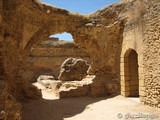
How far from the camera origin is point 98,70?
1180 centimetres

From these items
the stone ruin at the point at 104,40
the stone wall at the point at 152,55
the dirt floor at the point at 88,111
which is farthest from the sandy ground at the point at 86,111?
the stone ruin at the point at 104,40

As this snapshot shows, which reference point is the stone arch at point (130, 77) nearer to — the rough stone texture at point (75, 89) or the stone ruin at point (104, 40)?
the stone ruin at point (104, 40)

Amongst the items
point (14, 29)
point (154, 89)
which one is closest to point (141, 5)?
point (154, 89)

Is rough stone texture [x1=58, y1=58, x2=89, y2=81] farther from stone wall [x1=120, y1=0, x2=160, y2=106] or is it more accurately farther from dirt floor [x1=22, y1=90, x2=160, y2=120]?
dirt floor [x1=22, y1=90, x2=160, y2=120]

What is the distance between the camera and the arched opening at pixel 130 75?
1029 cm

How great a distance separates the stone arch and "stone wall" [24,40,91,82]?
10.8 m

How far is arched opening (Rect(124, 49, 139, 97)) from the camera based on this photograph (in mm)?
10289

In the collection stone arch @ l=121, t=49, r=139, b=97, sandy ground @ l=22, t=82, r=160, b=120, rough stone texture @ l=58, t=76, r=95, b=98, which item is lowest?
sandy ground @ l=22, t=82, r=160, b=120

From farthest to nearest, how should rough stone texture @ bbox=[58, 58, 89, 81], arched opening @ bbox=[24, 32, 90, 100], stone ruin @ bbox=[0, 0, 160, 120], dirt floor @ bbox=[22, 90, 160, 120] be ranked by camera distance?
arched opening @ bbox=[24, 32, 90, 100], rough stone texture @ bbox=[58, 58, 89, 81], stone ruin @ bbox=[0, 0, 160, 120], dirt floor @ bbox=[22, 90, 160, 120]

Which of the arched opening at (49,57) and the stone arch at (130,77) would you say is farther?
the arched opening at (49,57)

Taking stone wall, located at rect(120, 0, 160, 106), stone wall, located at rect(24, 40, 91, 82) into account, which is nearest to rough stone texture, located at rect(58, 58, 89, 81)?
stone wall, located at rect(120, 0, 160, 106)

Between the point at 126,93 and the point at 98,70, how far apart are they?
2268mm

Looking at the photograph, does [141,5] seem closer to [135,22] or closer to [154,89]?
[135,22]

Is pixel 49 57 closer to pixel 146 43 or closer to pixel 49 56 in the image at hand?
pixel 49 56
